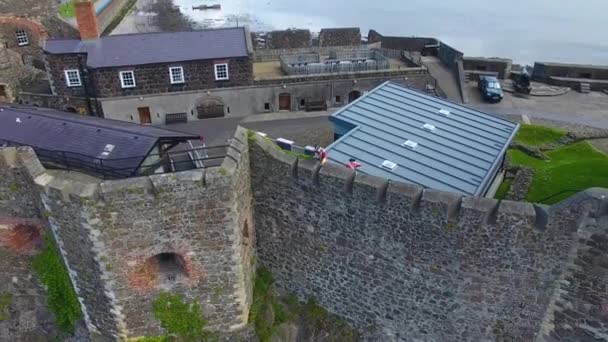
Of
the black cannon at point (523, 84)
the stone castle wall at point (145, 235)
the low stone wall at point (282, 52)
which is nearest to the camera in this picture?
the stone castle wall at point (145, 235)

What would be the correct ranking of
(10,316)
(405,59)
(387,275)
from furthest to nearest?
(405,59) → (10,316) → (387,275)

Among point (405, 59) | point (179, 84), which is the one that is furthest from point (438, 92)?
point (179, 84)

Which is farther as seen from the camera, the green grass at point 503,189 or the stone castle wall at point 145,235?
the green grass at point 503,189

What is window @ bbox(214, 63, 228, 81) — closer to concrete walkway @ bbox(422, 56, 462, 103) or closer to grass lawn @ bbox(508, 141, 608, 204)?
concrete walkway @ bbox(422, 56, 462, 103)

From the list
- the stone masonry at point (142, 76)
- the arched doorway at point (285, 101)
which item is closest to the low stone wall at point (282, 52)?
the arched doorway at point (285, 101)

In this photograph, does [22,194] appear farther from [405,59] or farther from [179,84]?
[405,59]

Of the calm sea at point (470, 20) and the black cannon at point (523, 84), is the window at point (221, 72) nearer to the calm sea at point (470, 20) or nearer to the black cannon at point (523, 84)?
the black cannon at point (523, 84)
